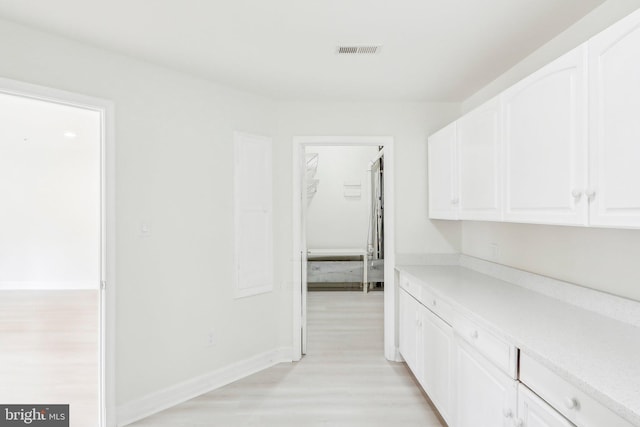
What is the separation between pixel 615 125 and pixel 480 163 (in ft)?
3.77

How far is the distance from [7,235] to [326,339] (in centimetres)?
593

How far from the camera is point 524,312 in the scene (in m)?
1.93

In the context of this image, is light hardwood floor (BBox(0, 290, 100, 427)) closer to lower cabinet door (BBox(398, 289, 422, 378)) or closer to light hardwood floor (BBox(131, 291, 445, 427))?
light hardwood floor (BBox(131, 291, 445, 427))

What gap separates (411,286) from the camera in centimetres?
322

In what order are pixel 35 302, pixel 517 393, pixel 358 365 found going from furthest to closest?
pixel 35 302, pixel 358 365, pixel 517 393

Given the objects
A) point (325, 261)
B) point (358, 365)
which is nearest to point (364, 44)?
point (358, 365)

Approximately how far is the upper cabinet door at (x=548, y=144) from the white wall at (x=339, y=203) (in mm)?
5348

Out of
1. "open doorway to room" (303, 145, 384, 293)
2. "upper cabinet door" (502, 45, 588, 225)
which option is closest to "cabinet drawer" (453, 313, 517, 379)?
"upper cabinet door" (502, 45, 588, 225)

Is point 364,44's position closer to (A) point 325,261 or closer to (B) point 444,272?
(B) point 444,272

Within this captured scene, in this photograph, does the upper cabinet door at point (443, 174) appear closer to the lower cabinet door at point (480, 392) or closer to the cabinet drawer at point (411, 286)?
the cabinet drawer at point (411, 286)

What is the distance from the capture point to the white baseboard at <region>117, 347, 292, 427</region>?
264 centimetres

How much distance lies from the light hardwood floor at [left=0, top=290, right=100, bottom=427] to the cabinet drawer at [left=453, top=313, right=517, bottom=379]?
2.36 meters

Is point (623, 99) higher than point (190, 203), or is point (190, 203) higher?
point (623, 99)

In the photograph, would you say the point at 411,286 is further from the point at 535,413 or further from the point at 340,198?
the point at 340,198
